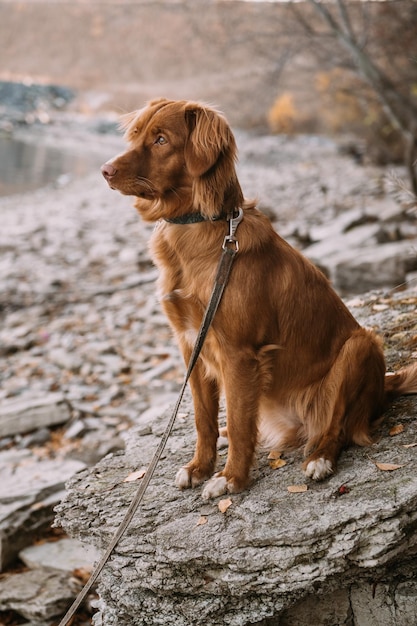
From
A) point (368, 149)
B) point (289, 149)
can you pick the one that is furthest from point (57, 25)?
point (368, 149)

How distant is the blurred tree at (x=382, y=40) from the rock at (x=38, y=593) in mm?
7180

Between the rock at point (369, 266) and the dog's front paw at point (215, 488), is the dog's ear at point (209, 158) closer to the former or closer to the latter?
the dog's front paw at point (215, 488)

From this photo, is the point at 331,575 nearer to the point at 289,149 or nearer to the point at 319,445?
the point at 319,445

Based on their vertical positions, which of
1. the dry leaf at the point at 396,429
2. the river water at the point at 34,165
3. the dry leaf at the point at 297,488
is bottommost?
the dry leaf at the point at 297,488

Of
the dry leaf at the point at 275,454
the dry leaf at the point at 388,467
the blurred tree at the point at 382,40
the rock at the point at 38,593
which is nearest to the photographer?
the dry leaf at the point at 388,467

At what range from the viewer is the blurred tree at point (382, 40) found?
9.30 metres

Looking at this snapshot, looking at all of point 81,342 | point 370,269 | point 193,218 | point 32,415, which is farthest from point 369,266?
point 193,218

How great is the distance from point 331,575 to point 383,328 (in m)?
2.34

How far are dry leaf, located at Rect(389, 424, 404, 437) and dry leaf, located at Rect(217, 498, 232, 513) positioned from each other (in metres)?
0.91

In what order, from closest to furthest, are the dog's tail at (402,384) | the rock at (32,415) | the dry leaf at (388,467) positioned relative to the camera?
the dry leaf at (388,467) → the dog's tail at (402,384) → the rock at (32,415)

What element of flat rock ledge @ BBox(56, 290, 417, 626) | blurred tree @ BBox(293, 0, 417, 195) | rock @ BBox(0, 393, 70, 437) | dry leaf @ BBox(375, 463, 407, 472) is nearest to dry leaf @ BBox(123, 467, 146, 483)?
flat rock ledge @ BBox(56, 290, 417, 626)

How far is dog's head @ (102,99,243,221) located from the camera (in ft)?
9.99

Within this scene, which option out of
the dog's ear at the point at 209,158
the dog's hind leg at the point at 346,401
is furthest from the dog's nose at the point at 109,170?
the dog's hind leg at the point at 346,401

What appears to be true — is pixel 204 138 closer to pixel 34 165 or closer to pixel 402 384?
pixel 402 384
